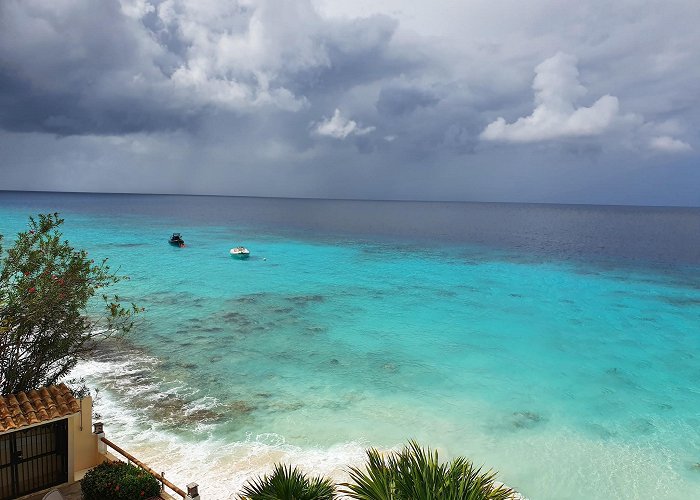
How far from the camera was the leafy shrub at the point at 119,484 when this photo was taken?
10.4 meters

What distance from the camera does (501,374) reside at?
25.4 meters

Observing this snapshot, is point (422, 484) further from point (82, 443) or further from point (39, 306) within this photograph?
point (39, 306)

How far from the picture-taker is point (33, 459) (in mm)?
11227

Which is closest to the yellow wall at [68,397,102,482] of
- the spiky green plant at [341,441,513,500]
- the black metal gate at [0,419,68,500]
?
the black metal gate at [0,419,68,500]

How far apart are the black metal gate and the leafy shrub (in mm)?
1189

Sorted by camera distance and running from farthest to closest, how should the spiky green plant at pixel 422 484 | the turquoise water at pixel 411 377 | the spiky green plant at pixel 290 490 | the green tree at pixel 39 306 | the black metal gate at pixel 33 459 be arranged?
the turquoise water at pixel 411 377 → the green tree at pixel 39 306 → the black metal gate at pixel 33 459 → the spiky green plant at pixel 290 490 → the spiky green plant at pixel 422 484

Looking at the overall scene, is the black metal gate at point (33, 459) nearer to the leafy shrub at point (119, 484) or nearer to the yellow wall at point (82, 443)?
the yellow wall at point (82, 443)

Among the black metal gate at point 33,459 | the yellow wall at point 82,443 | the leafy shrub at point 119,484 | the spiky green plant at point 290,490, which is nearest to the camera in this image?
the spiky green plant at point 290,490

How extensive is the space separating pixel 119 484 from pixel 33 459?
275 centimetres

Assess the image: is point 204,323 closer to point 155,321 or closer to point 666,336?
point 155,321

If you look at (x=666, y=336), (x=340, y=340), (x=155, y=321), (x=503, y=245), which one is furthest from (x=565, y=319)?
(x=503, y=245)

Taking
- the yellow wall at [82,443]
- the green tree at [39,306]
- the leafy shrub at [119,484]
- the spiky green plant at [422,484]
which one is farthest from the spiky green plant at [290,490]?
the green tree at [39,306]

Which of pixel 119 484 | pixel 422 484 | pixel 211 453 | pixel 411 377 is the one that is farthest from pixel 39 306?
pixel 411 377

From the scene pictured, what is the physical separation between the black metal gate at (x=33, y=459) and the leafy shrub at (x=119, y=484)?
1.19 metres
